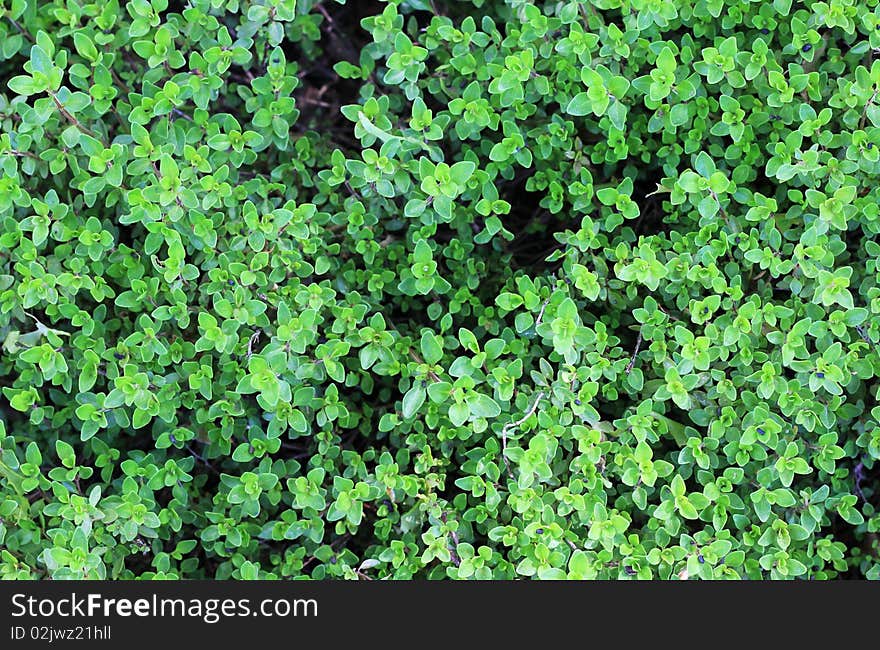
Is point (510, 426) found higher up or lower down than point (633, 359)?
lower down

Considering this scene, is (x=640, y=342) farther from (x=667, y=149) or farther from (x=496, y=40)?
(x=496, y=40)

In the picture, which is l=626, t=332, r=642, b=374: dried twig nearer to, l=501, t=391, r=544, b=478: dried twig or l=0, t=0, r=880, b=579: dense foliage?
l=0, t=0, r=880, b=579: dense foliage

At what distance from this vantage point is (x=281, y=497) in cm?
208

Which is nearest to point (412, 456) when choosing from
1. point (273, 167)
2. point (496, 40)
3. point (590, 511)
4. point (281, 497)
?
point (281, 497)

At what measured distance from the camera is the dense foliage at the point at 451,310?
1922mm

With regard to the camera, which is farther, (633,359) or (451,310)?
(451,310)

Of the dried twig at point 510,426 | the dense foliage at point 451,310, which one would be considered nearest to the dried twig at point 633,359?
the dense foliage at point 451,310

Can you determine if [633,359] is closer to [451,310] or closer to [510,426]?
[510,426]

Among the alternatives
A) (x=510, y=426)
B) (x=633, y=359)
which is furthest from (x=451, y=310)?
(x=633, y=359)

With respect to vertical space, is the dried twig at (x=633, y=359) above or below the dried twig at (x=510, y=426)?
above

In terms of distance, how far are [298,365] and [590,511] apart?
71 cm

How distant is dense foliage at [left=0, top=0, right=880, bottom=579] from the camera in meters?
1.92

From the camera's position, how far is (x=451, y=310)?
213 centimetres

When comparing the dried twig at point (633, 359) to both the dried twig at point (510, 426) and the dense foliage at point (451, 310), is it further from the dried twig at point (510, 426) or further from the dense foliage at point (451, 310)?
the dried twig at point (510, 426)
